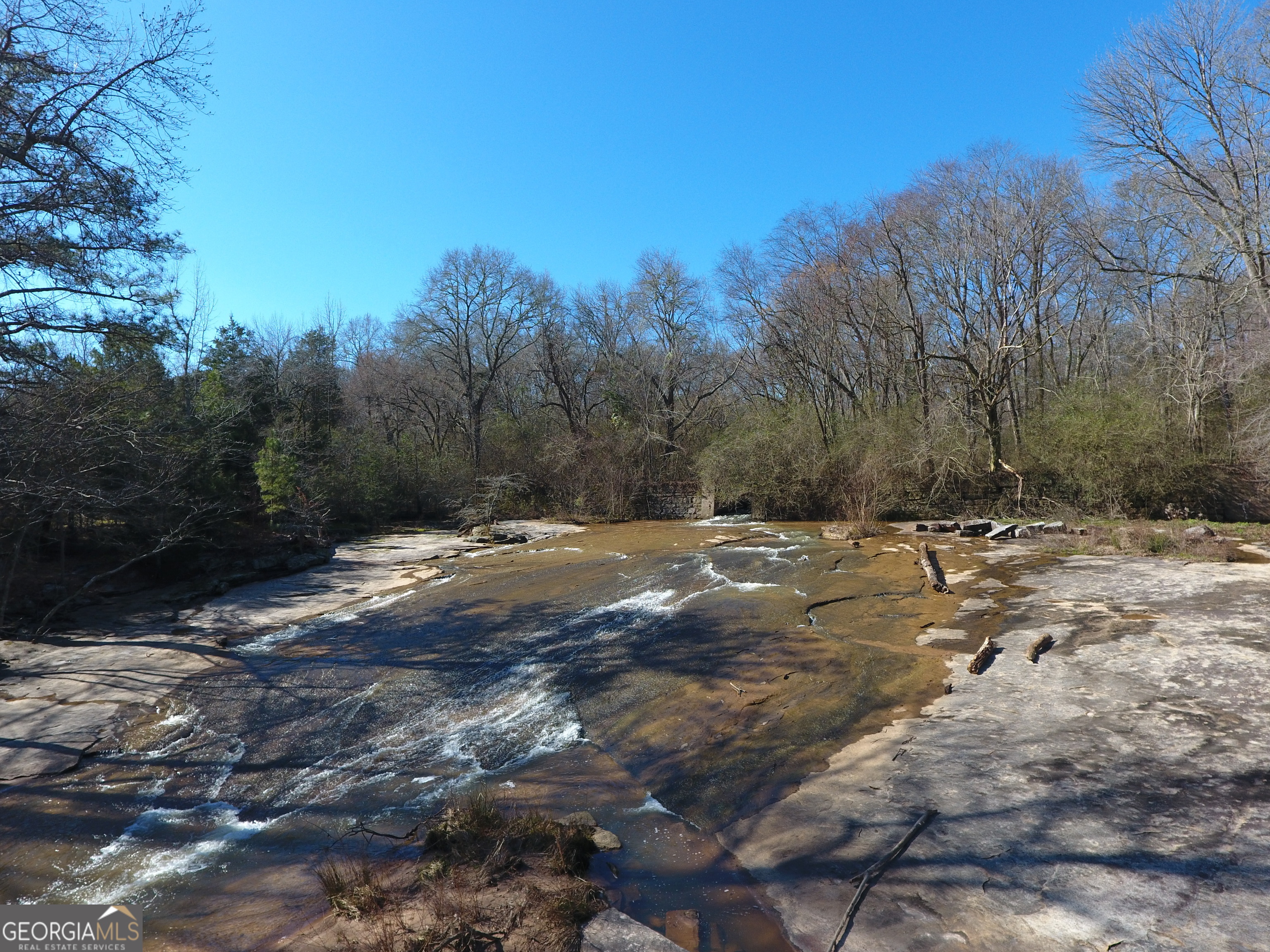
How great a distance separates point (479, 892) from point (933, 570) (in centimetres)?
914

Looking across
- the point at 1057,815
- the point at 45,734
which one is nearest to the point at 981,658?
the point at 1057,815

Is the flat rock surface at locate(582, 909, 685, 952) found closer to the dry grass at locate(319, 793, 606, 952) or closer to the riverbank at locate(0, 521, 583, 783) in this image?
the dry grass at locate(319, 793, 606, 952)

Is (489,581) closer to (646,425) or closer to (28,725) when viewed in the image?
(28,725)

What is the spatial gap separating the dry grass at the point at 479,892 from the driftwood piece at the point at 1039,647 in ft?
15.9

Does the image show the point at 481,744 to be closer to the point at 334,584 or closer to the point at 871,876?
the point at 871,876

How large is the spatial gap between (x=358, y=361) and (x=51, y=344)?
2704cm

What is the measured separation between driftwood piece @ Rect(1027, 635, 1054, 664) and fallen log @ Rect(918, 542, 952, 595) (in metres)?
2.74

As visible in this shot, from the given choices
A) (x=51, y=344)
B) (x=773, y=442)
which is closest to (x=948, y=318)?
(x=773, y=442)

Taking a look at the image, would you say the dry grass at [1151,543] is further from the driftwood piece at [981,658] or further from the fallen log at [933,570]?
the driftwood piece at [981,658]

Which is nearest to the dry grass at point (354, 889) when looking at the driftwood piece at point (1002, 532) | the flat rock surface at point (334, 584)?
the flat rock surface at point (334, 584)

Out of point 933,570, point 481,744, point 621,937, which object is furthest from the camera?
point 933,570

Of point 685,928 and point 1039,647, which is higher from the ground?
point 1039,647

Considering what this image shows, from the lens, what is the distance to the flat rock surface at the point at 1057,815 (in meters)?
2.89

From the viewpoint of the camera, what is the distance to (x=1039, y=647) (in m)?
6.42
